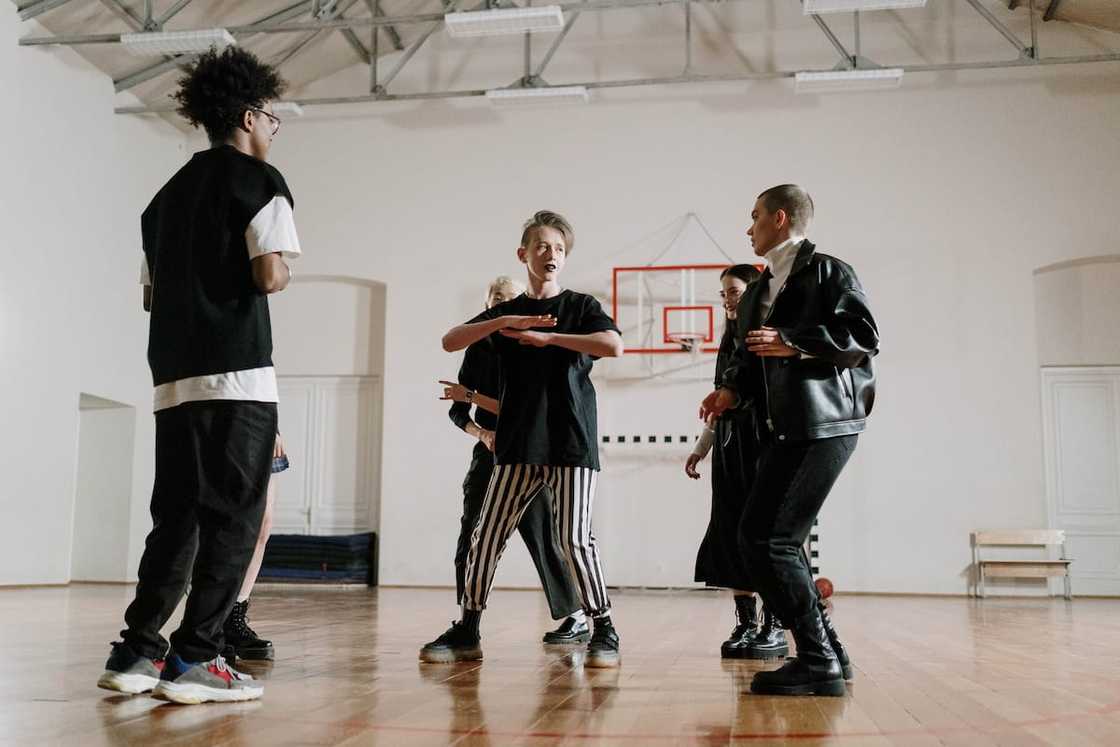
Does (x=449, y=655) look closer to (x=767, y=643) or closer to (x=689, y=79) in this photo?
(x=767, y=643)

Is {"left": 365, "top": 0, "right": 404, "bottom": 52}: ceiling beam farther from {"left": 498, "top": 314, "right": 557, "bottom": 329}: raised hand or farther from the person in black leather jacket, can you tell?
the person in black leather jacket

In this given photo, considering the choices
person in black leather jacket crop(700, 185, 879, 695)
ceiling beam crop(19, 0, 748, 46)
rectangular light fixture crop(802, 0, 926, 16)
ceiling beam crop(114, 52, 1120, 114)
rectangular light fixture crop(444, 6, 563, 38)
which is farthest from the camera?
ceiling beam crop(114, 52, 1120, 114)

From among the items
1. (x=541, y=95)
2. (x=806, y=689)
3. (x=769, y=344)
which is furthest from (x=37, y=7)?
(x=806, y=689)

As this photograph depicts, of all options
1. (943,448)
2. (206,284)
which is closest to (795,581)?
(206,284)

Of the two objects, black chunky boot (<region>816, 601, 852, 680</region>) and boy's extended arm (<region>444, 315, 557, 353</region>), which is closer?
black chunky boot (<region>816, 601, 852, 680</region>)

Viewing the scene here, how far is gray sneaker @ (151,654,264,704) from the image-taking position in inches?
91.4

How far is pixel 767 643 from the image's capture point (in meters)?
3.71

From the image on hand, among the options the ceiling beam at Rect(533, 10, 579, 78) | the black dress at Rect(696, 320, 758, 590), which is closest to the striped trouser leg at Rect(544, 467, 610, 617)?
the black dress at Rect(696, 320, 758, 590)

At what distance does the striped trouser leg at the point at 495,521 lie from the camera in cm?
339

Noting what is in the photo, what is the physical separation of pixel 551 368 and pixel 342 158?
7955 millimetres

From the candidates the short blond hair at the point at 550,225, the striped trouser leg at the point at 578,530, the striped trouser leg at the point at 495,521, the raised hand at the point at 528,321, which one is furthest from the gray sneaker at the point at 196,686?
the short blond hair at the point at 550,225

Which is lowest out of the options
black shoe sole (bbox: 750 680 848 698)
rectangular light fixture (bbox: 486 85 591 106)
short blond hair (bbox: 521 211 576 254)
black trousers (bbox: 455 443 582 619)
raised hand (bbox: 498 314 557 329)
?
black shoe sole (bbox: 750 680 848 698)

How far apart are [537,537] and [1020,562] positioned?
6.51m

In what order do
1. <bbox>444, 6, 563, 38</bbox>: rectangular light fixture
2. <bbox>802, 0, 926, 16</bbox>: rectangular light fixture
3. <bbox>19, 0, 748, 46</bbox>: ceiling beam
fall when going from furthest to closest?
<bbox>19, 0, 748, 46</bbox>: ceiling beam → <bbox>444, 6, 563, 38</bbox>: rectangular light fixture → <bbox>802, 0, 926, 16</bbox>: rectangular light fixture
